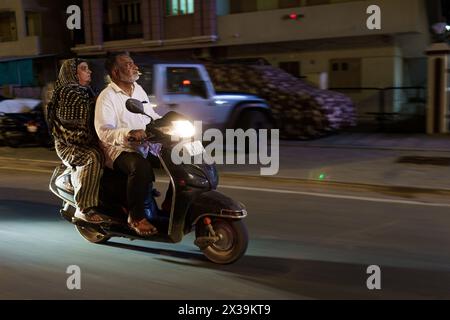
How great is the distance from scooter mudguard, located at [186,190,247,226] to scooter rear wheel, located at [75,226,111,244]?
114 cm

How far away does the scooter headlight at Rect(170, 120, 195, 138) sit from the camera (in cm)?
485

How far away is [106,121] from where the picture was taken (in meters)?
5.07

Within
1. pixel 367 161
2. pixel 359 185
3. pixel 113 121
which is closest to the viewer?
pixel 113 121

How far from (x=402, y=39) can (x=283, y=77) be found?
745 centimetres

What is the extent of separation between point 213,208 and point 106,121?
4.11ft

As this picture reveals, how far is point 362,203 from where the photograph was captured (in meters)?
7.78

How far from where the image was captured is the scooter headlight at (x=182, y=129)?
485 cm
